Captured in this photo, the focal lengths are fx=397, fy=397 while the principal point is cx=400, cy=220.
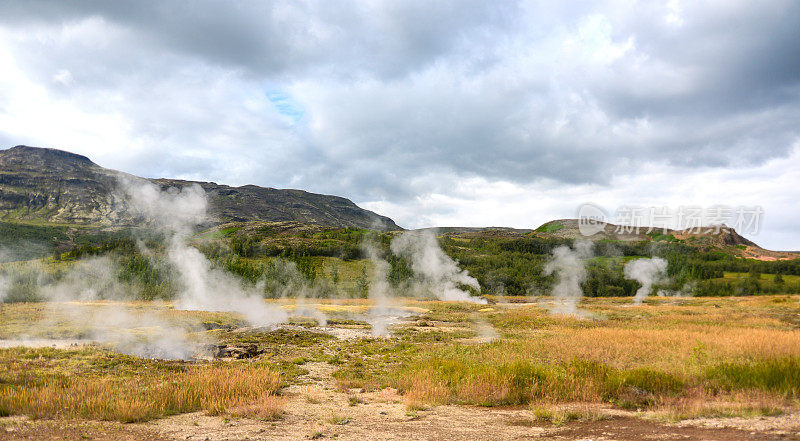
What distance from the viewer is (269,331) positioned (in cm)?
3688

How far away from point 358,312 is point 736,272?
5029cm

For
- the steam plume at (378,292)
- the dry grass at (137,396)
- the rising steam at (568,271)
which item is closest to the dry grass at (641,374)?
the dry grass at (137,396)

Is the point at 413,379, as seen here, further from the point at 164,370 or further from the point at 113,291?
the point at 113,291

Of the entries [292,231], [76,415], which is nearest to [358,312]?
[76,415]

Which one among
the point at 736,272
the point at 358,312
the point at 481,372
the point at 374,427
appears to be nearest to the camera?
the point at 374,427

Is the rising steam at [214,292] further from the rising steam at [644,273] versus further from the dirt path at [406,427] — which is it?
the rising steam at [644,273]

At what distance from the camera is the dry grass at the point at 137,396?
483 inches

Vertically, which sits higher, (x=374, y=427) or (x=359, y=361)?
(x=374, y=427)

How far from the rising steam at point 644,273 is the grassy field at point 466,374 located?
4106 cm

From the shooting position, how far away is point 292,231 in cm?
19700

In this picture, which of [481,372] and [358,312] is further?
[358,312]

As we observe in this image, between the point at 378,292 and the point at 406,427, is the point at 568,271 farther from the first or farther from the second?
the point at 406,427

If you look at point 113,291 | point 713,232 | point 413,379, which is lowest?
point 113,291

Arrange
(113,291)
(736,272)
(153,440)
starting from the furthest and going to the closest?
(113,291)
(736,272)
(153,440)
